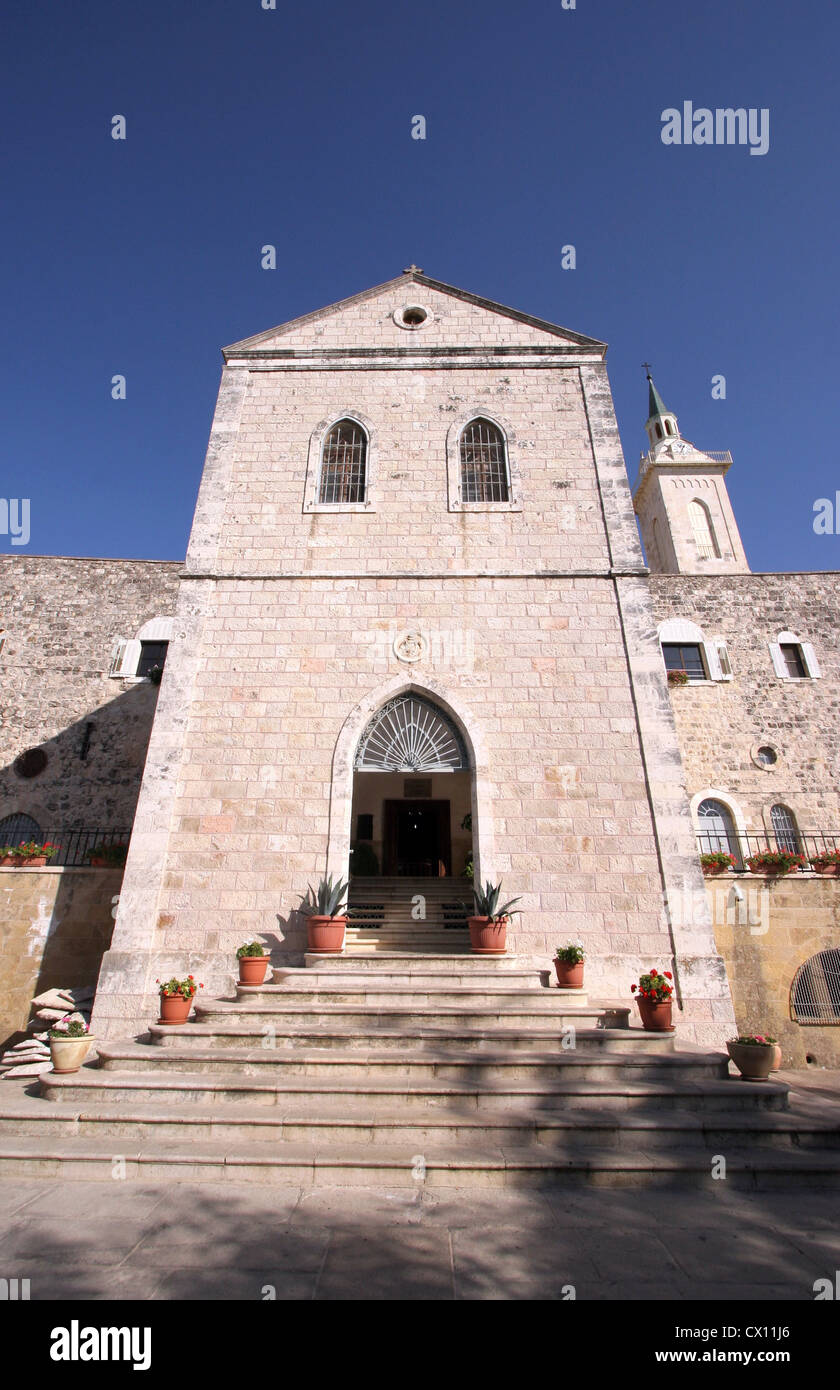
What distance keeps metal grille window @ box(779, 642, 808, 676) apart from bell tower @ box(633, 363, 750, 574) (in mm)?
10156

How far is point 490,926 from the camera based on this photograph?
24.4 ft

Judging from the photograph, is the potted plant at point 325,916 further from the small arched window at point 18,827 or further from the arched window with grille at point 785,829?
the arched window with grille at point 785,829

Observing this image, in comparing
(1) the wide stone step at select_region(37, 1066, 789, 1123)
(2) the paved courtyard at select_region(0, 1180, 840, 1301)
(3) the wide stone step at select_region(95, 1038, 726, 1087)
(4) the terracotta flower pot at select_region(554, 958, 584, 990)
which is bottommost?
(2) the paved courtyard at select_region(0, 1180, 840, 1301)

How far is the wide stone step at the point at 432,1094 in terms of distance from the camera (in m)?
4.98

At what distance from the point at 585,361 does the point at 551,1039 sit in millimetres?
10859

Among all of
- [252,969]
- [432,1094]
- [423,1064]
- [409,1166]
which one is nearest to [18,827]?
[252,969]

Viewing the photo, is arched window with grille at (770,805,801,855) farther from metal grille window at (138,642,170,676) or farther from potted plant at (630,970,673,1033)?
metal grille window at (138,642,170,676)

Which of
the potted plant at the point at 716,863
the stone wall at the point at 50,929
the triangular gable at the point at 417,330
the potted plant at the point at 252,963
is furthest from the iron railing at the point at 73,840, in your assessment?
the potted plant at the point at 716,863

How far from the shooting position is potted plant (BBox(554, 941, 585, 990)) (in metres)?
6.89

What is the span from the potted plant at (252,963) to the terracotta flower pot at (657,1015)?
4.10 metres

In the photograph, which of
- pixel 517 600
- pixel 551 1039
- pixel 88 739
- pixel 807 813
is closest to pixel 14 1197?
pixel 551 1039

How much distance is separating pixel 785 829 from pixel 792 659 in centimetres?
436

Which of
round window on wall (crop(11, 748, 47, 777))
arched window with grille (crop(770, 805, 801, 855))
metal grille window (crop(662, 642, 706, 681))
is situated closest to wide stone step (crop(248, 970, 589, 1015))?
arched window with grille (crop(770, 805, 801, 855))
